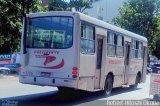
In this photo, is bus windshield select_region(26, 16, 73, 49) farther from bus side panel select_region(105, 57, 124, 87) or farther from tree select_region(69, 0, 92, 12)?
tree select_region(69, 0, 92, 12)

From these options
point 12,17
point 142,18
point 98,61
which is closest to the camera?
point 98,61

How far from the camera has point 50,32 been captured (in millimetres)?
13312

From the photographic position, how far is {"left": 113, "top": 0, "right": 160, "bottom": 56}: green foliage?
58156mm

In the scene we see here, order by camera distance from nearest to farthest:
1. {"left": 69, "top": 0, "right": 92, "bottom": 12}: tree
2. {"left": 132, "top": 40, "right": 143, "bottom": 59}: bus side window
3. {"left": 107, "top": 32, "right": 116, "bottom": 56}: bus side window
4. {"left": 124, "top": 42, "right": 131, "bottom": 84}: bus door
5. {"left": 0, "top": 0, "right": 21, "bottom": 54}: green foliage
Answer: {"left": 107, "top": 32, "right": 116, "bottom": 56}: bus side window, {"left": 124, "top": 42, "right": 131, "bottom": 84}: bus door, {"left": 132, "top": 40, "right": 143, "bottom": 59}: bus side window, {"left": 0, "top": 0, "right": 21, "bottom": 54}: green foliage, {"left": 69, "top": 0, "right": 92, "bottom": 12}: tree

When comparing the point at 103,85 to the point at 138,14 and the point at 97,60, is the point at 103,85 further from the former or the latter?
the point at 138,14

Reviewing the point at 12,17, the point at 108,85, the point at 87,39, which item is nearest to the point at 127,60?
the point at 108,85

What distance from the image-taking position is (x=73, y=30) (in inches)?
506

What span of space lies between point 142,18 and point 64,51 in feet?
153

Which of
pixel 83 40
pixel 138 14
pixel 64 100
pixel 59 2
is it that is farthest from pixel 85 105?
pixel 138 14

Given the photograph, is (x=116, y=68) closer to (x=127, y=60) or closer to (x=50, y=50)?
(x=127, y=60)

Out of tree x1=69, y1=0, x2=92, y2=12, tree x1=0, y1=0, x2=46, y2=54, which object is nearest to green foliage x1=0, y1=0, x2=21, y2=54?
tree x1=0, y1=0, x2=46, y2=54

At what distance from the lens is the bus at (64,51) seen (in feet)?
42.0

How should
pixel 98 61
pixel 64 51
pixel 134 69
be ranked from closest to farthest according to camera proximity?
pixel 64 51
pixel 98 61
pixel 134 69

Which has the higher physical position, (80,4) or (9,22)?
(80,4)
